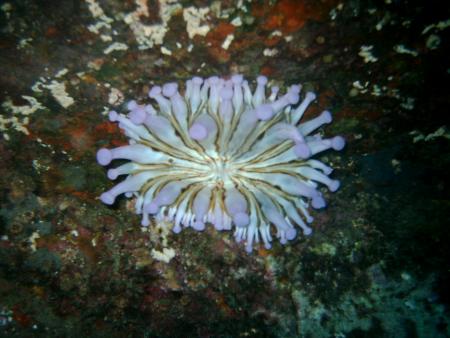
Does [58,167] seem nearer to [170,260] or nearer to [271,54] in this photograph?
[170,260]

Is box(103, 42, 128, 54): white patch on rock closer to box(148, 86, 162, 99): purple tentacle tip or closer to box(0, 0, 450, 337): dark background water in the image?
box(0, 0, 450, 337): dark background water

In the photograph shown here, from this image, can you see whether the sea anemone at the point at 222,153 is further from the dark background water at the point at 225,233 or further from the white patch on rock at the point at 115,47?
the white patch on rock at the point at 115,47

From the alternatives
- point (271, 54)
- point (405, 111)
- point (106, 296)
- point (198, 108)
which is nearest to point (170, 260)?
point (106, 296)

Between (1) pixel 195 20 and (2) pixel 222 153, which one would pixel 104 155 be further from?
(1) pixel 195 20

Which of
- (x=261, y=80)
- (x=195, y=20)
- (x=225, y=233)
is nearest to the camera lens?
(x=195, y=20)

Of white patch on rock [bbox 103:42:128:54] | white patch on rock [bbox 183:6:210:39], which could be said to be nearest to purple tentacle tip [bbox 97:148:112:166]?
white patch on rock [bbox 103:42:128:54]

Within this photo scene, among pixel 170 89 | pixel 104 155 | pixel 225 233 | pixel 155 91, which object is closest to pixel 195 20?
pixel 170 89

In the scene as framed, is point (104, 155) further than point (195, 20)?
Yes

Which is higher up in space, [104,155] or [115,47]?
[115,47]
